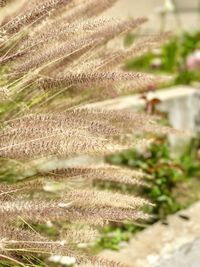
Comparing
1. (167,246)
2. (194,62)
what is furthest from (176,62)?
(167,246)

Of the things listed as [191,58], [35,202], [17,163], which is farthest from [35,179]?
[191,58]

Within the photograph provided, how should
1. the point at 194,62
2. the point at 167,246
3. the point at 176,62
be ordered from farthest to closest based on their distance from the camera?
the point at 176,62, the point at 194,62, the point at 167,246

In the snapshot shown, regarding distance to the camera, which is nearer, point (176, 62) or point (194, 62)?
point (194, 62)

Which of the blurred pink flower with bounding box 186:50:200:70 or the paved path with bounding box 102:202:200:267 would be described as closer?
the paved path with bounding box 102:202:200:267

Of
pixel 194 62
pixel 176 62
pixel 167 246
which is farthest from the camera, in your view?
pixel 176 62

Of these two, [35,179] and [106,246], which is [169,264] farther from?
[35,179]

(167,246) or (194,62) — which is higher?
(194,62)

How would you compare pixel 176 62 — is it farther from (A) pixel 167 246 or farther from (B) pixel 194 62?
(A) pixel 167 246

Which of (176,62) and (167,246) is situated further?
(176,62)

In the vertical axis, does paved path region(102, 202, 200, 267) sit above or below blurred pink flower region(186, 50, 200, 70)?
below

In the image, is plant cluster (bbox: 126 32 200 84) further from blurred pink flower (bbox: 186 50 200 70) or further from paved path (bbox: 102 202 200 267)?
paved path (bbox: 102 202 200 267)

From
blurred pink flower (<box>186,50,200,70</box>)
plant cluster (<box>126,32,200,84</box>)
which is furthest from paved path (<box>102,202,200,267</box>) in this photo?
→ blurred pink flower (<box>186,50,200,70</box>)
